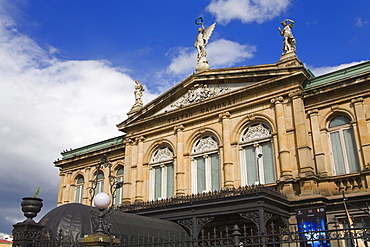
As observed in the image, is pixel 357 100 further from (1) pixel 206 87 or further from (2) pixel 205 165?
(2) pixel 205 165

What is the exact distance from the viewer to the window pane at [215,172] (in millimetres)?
22656

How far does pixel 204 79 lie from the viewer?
2461 cm

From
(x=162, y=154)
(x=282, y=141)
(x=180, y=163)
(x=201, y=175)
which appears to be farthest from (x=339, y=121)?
(x=162, y=154)

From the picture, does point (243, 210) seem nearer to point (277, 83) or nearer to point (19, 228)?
point (277, 83)

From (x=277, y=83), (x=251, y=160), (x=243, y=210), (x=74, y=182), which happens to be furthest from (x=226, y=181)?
(x=74, y=182)

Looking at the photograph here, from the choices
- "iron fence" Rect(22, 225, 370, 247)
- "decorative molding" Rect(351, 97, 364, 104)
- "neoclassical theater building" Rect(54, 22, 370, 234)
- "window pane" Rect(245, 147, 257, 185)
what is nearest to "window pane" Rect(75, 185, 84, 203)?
"neoclassical theater building" Rect(54, 22, 370, 234)

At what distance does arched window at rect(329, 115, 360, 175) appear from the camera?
19.4 m

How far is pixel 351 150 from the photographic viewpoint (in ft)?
64.1

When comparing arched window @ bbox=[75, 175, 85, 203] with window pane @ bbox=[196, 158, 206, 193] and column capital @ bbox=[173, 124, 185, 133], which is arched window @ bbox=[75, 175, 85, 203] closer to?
column capital @ bbox=[173, 124, 185, 133]

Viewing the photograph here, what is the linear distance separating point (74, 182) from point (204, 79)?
16.0 m

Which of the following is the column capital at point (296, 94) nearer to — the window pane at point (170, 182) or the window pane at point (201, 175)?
the window pane at point (201, 175)

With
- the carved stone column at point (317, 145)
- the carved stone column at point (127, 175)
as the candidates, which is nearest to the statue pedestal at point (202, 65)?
the carved stone column at point (127, 175)

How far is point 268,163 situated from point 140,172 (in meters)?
8.86

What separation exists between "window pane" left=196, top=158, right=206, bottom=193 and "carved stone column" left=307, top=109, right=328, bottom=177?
6.60 m
